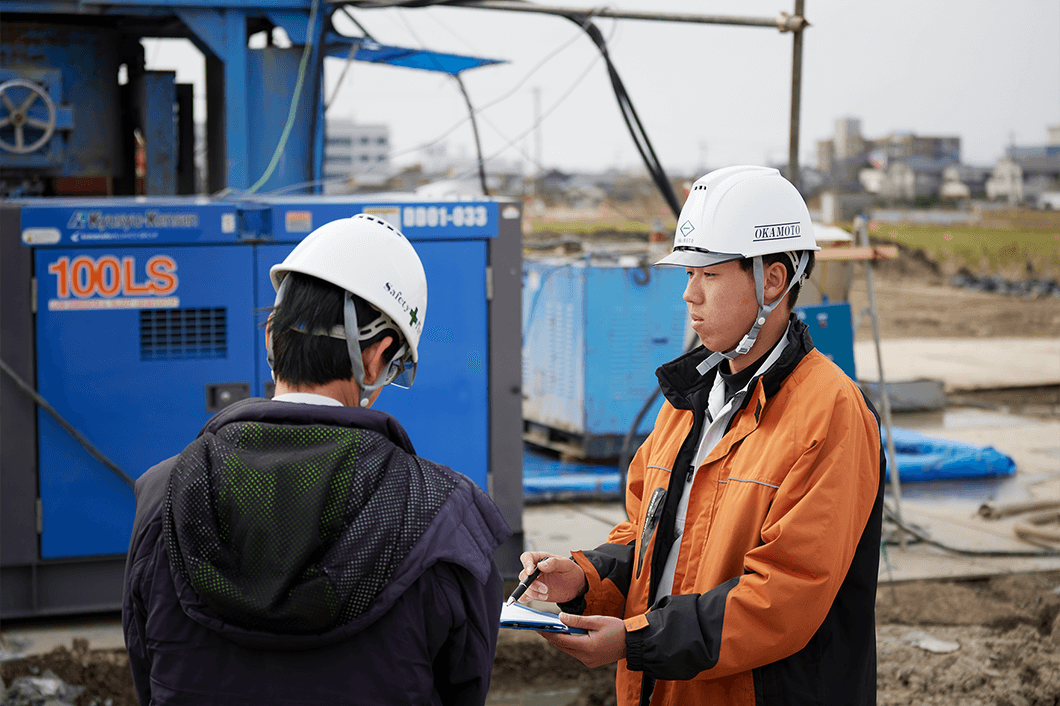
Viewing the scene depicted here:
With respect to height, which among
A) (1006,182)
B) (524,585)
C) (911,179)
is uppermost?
(911,179)

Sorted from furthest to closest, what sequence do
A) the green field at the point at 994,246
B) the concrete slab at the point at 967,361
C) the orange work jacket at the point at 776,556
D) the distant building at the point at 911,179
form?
1. the distant building at the point at 911,179
2. the green field at the point at 994,246
3. the concrete slab at the point at 967,361
4. the orange work jacket at the point at 776,556

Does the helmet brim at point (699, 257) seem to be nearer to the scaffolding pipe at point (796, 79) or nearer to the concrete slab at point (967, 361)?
the scaffolding pipe at point (796, 79)

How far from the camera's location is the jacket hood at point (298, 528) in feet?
4.34

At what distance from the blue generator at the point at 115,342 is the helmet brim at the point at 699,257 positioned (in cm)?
297

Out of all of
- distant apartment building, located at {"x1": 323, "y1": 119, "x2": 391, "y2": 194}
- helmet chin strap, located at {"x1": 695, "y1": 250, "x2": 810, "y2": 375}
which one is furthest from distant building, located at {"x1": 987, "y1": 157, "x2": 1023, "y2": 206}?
distant apartment building, located at {"x1": 323, "y1": 119, "x2": 391, "y2": 194}

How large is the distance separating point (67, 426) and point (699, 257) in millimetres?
3715

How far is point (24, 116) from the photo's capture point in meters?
6.00

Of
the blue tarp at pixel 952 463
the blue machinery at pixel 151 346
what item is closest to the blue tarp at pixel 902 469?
the blue tarp at pixel 952 463

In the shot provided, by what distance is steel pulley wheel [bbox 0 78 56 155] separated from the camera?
235 inches

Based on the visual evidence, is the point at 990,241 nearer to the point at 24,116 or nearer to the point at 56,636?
the point at 24,116

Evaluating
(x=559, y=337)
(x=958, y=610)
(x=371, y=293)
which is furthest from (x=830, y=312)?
(x=371, y=293)

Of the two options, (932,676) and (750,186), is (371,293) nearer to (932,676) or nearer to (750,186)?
(750,186)

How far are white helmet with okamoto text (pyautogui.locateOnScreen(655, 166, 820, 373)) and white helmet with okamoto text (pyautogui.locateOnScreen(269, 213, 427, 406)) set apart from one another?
0.73 meters

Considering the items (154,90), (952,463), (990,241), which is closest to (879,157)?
(990,241)
